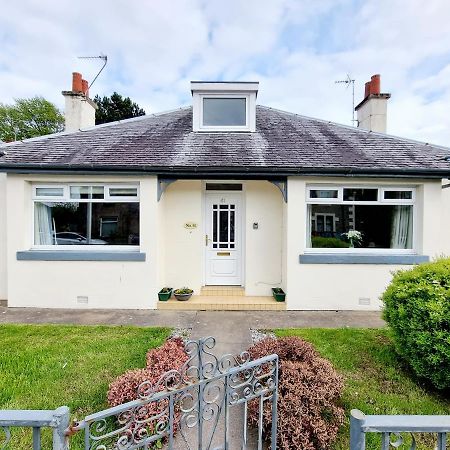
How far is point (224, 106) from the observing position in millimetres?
10000

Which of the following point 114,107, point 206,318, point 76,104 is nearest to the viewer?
point 206,318

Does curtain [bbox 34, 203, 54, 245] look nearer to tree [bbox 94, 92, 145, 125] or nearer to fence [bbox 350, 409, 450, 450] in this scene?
fence [bbox 350, 409, 450, 450]

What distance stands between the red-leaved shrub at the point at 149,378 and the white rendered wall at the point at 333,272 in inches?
174

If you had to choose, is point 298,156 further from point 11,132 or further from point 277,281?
point 11,132

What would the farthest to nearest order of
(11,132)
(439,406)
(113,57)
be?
(11,132)
(113,57)
(439,406)

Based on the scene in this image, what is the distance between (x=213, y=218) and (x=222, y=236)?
0.65 metres

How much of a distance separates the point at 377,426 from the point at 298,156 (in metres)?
7.31

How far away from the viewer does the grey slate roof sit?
24.8 ft

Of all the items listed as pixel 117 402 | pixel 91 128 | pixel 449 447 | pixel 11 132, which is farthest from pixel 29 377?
pixel 11 132

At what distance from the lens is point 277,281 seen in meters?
8.65

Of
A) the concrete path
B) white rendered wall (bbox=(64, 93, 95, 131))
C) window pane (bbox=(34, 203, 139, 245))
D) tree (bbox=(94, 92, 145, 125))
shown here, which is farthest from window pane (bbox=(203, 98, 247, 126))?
tree (bbox=(94, 92, 145, 125))

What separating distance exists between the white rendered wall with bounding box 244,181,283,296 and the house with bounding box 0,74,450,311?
31 mm

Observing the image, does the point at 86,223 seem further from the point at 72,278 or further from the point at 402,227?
the point at 402,227

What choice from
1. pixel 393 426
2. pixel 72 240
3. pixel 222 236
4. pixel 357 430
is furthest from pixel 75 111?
pixel 393 426
